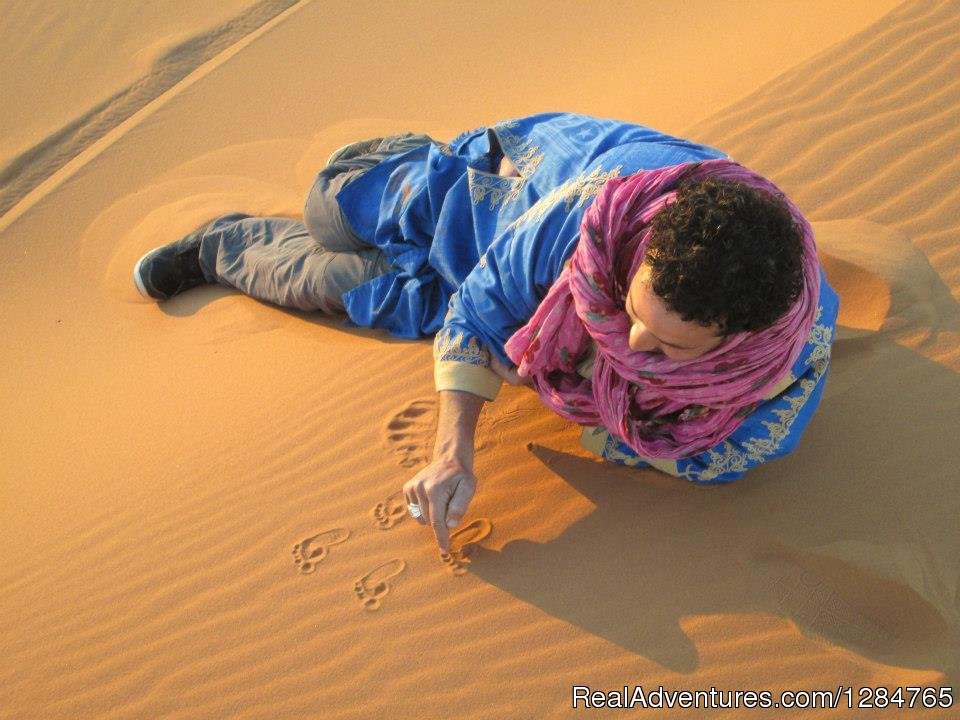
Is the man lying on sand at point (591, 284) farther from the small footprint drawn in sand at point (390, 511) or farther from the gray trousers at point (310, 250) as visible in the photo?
the small footprint drawn in sand at point (390, 511)

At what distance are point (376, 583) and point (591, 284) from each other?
46.9 inches

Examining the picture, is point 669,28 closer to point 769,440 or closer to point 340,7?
point 340,7

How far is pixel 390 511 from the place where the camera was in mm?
2838

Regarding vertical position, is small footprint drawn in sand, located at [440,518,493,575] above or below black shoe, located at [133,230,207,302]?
below

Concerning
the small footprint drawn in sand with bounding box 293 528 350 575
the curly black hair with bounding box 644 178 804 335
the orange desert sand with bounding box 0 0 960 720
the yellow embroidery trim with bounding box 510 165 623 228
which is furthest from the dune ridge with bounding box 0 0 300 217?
the curly black hair with bounding box 644 178 804 335

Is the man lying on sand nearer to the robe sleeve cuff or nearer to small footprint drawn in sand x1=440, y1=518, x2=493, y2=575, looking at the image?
the robe sleeve cuff

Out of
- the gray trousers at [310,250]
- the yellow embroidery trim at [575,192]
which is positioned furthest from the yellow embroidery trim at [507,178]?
the gray trousers at [310,250]

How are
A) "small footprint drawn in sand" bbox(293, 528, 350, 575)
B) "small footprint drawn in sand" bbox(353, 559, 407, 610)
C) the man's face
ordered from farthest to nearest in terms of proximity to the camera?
"small footprint drawn in sand" bbox(293, 528, 350, 575) < "small footprint drawn in sand" bbox(353, 559, 407, 610) < the man's face

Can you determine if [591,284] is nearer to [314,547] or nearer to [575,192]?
[575,192]

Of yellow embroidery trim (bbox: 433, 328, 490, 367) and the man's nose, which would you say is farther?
yellow embroidery trim (bbox: 433, 328, 490, 367)

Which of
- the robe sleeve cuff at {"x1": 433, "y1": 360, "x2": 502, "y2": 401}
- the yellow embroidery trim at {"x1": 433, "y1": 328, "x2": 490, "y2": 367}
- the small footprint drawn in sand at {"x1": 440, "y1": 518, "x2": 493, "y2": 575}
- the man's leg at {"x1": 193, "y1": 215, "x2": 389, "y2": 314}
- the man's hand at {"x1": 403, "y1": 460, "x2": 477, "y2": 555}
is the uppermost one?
the man's leg at {"x1": 193, "y1": 215, "x2": 389, "y2": 314}

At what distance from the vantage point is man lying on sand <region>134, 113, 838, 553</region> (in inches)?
68.6

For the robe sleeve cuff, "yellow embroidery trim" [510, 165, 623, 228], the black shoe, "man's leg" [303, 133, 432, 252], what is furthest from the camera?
the black shoe

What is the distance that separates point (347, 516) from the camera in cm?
285
